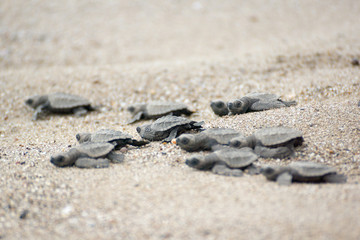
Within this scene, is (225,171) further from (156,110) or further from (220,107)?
(156,110)

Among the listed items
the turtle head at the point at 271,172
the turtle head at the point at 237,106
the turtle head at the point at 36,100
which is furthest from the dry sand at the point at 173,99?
the turtle head at the point at 36,100

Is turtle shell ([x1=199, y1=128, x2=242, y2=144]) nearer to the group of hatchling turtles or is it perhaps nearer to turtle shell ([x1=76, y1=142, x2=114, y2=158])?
the group of hatchling turtles

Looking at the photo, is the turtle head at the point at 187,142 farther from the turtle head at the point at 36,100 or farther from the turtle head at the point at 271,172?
the turtle head at the point at 36,100

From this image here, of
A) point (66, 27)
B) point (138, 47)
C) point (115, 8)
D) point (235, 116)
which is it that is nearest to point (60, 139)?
point (235, 116)

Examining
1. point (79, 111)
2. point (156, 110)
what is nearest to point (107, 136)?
point (156, 110)

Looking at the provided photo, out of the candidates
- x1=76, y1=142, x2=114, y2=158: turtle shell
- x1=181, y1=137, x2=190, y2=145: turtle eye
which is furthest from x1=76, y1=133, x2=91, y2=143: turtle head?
x1=181, y1=137, x2=190, y2=145: turtle eye
